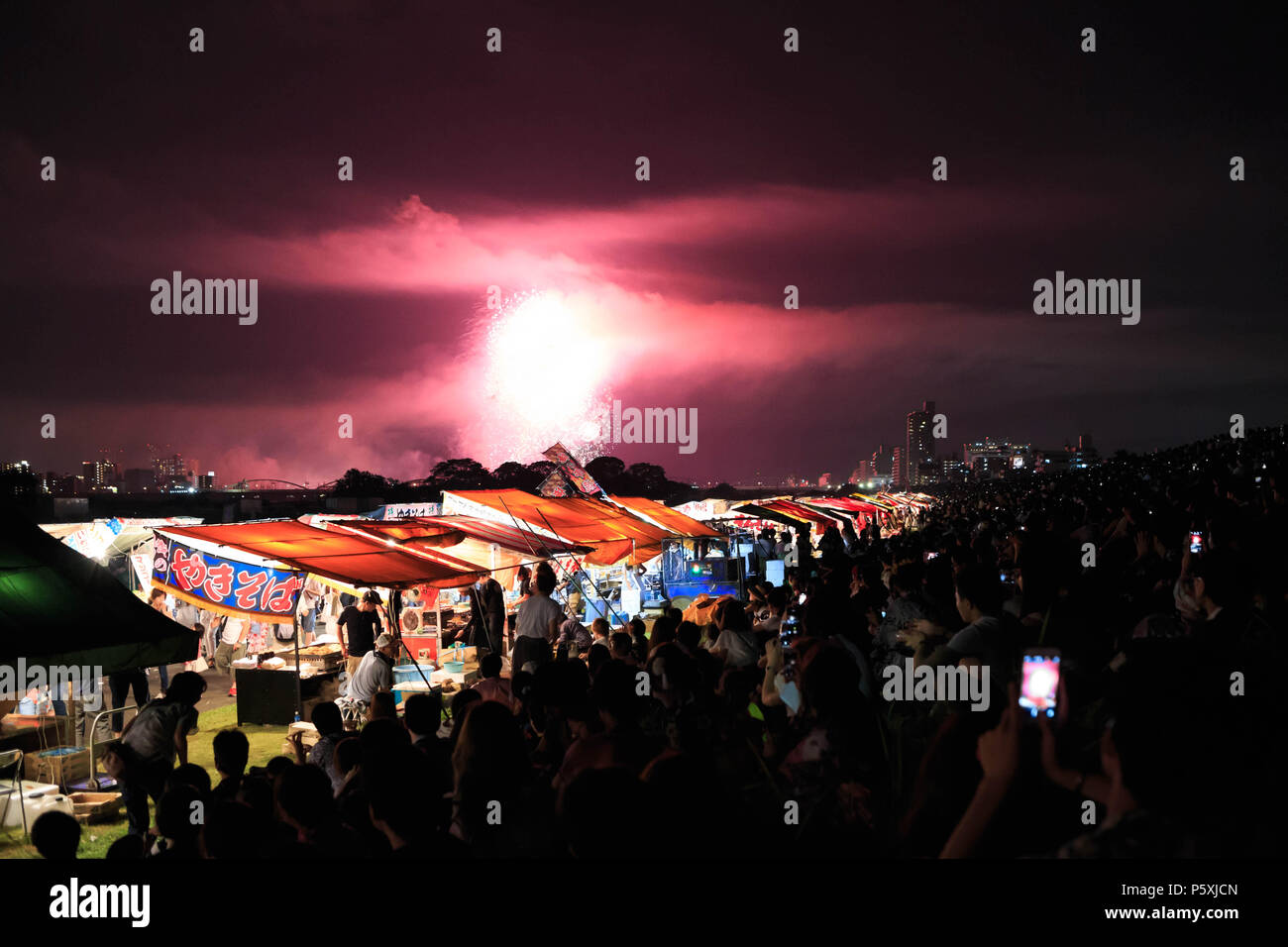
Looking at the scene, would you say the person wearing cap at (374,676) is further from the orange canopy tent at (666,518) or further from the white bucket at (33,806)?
the orange canopy tent at (666,518)

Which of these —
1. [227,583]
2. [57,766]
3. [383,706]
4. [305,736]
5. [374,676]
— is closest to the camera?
[383,706]

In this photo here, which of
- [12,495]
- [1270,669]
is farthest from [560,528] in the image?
[1270,669]

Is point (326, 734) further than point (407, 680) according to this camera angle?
No

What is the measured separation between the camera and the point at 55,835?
4.33 m

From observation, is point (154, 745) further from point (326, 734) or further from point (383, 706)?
point (383, 706)

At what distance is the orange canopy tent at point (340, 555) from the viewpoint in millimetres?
10148

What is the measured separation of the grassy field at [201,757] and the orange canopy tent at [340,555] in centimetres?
234

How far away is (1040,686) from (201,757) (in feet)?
38.8

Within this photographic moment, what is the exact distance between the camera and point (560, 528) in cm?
1586

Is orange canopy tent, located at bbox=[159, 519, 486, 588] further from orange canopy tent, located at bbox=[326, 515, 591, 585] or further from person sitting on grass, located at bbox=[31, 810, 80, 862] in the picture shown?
person sitting on grass, located at bbox=[31, 810, 80, 862]

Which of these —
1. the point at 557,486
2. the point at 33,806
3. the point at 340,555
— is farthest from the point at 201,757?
the point at 557,486
